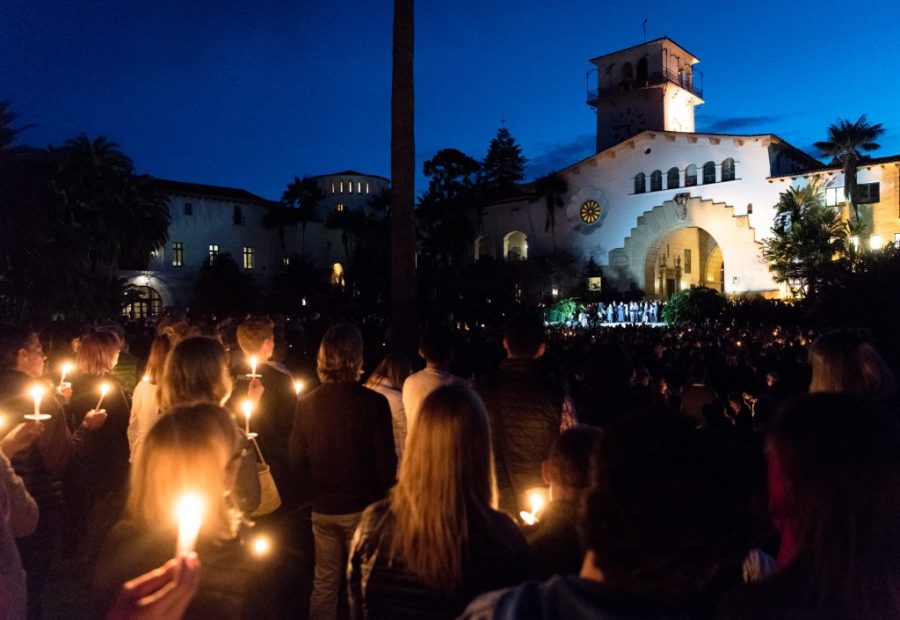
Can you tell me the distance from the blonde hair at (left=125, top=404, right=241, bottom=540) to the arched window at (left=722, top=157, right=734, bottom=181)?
1654 inches

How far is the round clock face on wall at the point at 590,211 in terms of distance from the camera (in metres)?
45.8

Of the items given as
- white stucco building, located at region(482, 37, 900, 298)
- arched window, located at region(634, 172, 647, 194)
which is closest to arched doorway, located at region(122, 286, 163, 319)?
white stucco building, located at region(482, 37, 900, 298)

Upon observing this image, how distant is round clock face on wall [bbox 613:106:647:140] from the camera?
48969 mm

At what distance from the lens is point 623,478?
1.37 meters

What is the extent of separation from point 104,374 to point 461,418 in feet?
12.7

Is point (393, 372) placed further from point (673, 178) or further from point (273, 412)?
point (673, 178)

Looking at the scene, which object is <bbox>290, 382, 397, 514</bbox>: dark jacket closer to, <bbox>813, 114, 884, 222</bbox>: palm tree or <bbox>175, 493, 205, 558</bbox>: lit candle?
<bbox>175, 493, 205, 558</bbox>: lit candle

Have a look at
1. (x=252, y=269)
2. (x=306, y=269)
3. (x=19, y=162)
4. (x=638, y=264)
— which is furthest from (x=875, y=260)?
(x=252, y=269)

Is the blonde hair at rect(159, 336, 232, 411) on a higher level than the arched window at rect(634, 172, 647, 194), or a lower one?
lower

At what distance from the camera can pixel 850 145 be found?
3409 centimetres

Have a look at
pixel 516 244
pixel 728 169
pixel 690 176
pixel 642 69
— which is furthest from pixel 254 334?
pixel 642 69

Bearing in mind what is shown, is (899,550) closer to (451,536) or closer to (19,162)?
(451,536)

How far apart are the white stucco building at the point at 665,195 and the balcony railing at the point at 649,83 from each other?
0.09m

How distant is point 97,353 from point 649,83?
49.0 meters
